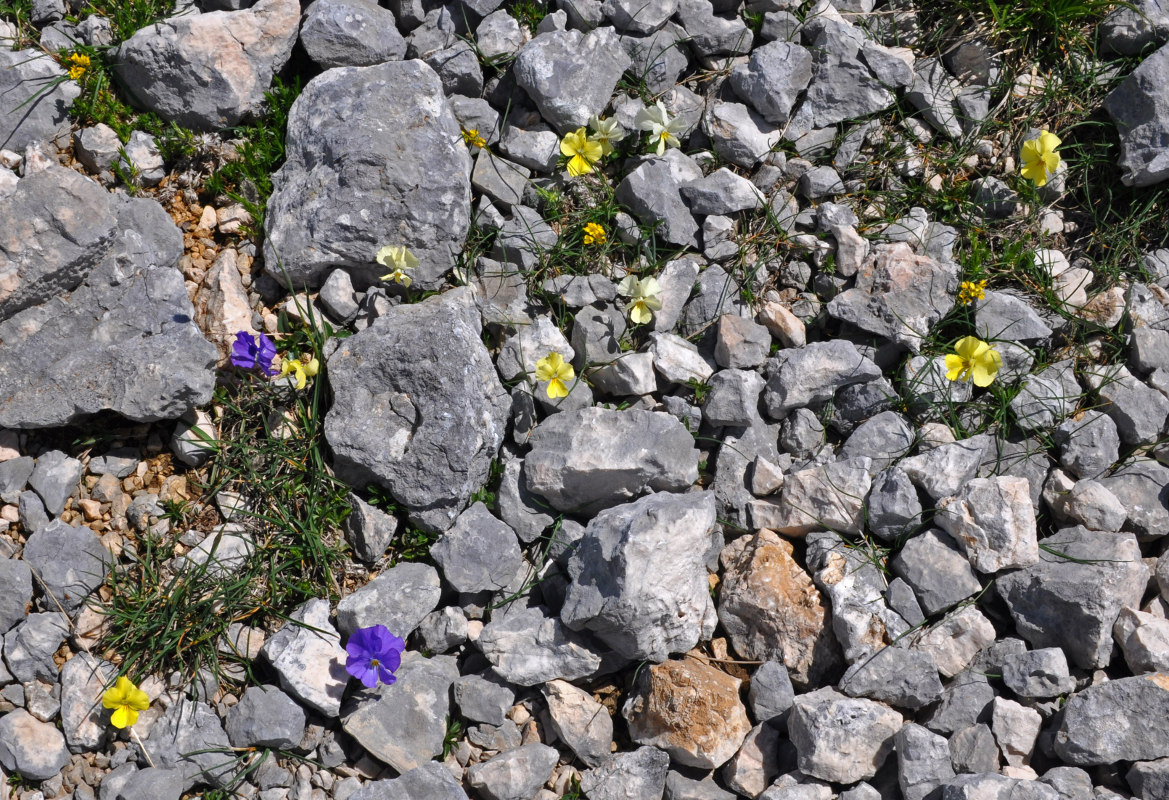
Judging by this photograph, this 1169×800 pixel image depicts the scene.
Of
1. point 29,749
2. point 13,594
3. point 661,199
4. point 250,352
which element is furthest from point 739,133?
point 29,749

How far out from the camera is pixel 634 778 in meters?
3.38

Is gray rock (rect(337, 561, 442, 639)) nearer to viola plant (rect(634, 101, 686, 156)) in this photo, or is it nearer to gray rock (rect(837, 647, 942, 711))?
gray rock (rect(837, 647, 942, 711))

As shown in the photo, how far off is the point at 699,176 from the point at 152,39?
2.64 m

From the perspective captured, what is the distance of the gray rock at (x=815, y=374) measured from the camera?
3.86 meters

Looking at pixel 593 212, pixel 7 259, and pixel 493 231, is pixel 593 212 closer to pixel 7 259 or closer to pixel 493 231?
pixel 493 231

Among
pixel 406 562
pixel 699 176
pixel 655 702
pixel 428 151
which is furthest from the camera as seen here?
pixel 699 176

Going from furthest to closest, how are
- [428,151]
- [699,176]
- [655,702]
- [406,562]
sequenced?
[699,176] < [428,151] < [406,562] < [655,702]

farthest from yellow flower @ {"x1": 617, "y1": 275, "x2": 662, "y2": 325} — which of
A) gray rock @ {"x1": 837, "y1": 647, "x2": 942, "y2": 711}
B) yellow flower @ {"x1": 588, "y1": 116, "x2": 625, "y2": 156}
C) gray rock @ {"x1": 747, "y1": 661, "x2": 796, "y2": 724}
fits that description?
gray rock @ {"x1": 837, "y1": 647, "x2": 942, "y2": 711}

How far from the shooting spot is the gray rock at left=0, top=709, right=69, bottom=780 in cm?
341

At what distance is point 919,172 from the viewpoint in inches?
170

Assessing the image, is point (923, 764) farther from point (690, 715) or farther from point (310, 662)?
point (310, 662)

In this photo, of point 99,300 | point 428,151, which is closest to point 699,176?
point 428,151

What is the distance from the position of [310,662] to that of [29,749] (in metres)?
1.13

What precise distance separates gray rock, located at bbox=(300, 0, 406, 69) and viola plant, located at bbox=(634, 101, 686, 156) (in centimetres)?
129
